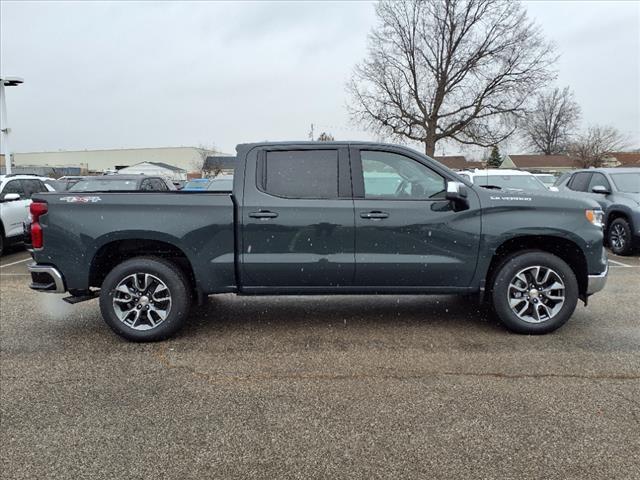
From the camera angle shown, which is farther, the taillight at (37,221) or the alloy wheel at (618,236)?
the alloy wheel at (618,236)

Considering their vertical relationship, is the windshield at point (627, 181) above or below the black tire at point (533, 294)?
above

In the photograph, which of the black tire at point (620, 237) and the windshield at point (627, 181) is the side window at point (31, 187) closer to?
the black tire at point (620, 237)

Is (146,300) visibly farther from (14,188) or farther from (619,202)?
→ (619,202)

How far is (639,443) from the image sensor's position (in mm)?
2939

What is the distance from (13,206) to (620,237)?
12120mm

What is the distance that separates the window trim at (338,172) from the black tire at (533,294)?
1655 mm

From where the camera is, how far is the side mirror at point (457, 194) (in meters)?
4.49

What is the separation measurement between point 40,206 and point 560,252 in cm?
494

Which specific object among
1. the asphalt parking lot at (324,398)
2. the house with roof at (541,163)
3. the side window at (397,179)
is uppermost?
the house with roof at (541,163)

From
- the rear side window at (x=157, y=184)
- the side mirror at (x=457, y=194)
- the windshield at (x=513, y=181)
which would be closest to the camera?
the side mirror at (x=457, y=194)

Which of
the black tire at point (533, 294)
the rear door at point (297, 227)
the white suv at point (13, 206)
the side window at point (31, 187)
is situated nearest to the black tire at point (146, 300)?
the rear door at point (297, 227)

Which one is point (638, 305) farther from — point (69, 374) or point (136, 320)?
point (69, 374)

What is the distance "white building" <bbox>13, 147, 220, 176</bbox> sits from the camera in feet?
282

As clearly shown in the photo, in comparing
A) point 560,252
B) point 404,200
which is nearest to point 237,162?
point 404,200
